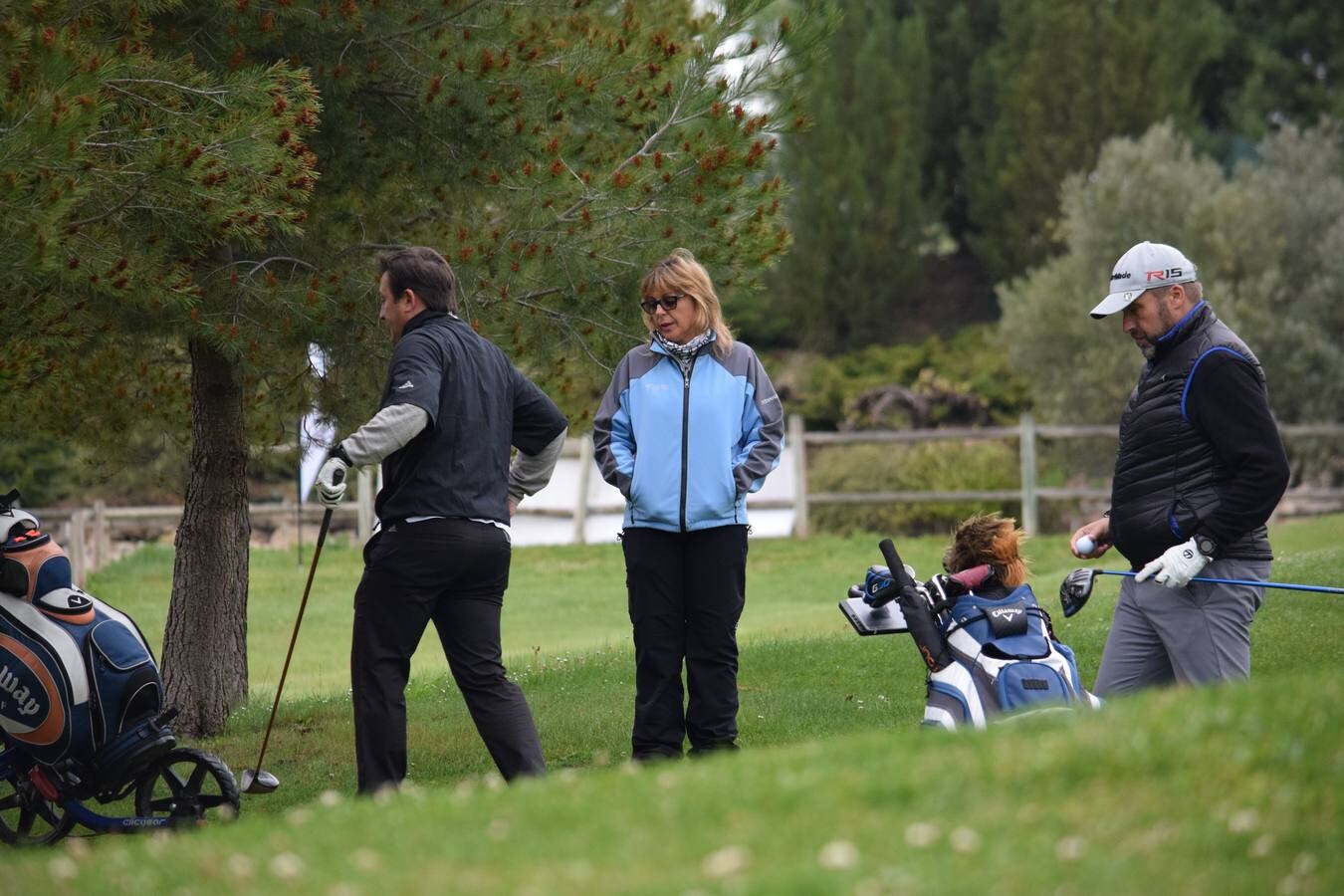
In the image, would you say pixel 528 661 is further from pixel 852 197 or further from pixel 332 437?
pixel 852 197

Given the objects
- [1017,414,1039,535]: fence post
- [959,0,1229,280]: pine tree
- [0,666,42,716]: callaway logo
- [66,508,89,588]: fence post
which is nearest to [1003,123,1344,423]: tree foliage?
[959,0,1229,280]: pine tree

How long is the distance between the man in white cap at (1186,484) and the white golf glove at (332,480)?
105 inches

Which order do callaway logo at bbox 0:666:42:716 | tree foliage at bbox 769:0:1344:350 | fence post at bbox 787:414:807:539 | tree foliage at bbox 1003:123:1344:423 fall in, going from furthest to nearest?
tree foliage at bbox 769:0:1344:350 < tree foliage at bbox 1003:123:1344:423 < fence post at bbox 787:414:807:539 < callaway logo at bbox 0:666:42:716

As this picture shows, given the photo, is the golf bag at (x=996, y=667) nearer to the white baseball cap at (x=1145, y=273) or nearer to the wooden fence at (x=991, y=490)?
the white baseball cap at (x=1145, y=273)

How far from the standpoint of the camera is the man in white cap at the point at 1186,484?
5469 millimetres

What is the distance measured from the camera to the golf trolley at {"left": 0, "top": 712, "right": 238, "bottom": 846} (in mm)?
6105

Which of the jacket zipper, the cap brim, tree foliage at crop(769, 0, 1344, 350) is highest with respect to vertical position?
tree foliage at crop(769, 0, 1344, 350)

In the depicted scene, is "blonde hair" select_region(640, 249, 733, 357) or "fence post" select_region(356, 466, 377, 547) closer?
"blonde hair" select_region(640, 249, 733, 357)

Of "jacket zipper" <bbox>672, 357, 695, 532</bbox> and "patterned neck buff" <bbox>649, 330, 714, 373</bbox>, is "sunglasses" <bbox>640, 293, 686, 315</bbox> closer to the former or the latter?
"patterned neck buff" <bbox>649, 330, 714, 373</bbox>

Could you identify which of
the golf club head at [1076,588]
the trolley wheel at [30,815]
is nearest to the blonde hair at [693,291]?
the golf club head at [1076,588]

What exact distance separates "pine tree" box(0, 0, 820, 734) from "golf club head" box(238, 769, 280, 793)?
184 centimetres

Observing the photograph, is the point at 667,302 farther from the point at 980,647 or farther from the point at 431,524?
the point at 980,647

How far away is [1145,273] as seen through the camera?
567 centimetres

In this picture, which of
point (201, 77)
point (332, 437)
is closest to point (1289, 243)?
point (332, 437)
